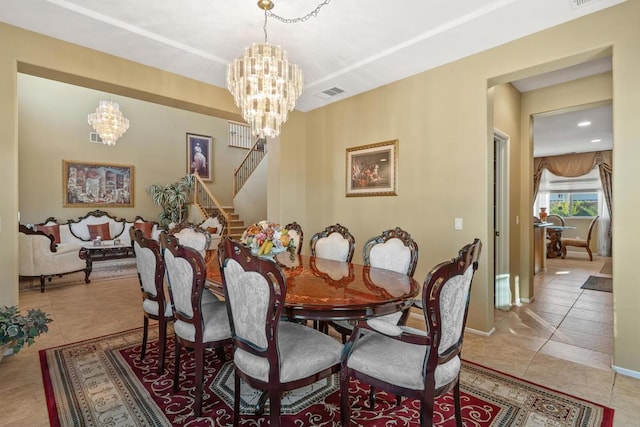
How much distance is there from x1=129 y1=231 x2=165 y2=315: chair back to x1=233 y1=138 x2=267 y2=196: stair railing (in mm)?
6556

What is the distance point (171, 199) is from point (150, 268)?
630 cm

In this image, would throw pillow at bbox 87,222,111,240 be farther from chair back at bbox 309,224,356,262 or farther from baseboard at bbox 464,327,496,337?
baseboard at bbox 464,327,496,337

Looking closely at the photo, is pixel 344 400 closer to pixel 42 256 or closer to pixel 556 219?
pixel 42 256

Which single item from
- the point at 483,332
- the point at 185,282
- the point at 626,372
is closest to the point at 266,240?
the point at 185,282

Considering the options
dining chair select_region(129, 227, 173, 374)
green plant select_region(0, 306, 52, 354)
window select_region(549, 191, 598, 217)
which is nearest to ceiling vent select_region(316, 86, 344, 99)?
dining chair select_region(129, 227, 173, 374)

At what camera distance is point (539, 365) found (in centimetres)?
256

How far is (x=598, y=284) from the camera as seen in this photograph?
17.7ft

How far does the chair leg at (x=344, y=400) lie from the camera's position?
1611 mm

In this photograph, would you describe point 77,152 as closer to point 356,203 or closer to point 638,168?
point 356,203

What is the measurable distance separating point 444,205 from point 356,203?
123 centimetres

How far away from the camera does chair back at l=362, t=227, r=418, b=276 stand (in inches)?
101

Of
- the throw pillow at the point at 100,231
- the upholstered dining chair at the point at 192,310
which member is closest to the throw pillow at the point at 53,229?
the throw pillow at the point at 100,231

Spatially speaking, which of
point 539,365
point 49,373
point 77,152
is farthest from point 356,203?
point 77,152

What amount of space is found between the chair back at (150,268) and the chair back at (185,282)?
156 mm
